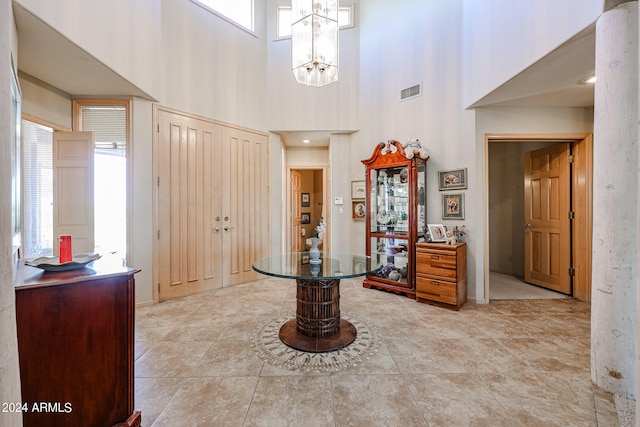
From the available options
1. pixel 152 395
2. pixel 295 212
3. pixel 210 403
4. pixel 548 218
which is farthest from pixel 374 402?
pixel 295 212

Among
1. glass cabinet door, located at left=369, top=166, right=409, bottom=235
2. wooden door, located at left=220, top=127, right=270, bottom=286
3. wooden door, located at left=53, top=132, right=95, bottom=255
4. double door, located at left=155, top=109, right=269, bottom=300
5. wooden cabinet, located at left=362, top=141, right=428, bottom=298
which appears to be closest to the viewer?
wooden door, located at left=53, top=132, right=95, bottom=255

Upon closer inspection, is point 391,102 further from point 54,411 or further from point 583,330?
point 54,411

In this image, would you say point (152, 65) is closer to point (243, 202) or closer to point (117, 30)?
point (117, 30)

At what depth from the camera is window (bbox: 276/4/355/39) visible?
4609 millimetres

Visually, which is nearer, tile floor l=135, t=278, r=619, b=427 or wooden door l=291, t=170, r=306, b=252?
tile floor l=135, t=278, r=619, b=427

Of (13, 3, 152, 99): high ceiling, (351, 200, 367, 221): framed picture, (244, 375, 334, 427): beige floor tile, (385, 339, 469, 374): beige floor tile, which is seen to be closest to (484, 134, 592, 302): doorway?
(385, 339, 469, 374): beige floor tile

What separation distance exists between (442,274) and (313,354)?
1.87m

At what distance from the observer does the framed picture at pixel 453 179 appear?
3489 millimetres

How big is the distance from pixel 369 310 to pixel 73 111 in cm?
422

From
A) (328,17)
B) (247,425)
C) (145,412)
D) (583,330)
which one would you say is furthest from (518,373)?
(328,17)

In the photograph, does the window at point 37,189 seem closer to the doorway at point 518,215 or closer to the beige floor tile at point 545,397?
the beige floor tile at point 545,397

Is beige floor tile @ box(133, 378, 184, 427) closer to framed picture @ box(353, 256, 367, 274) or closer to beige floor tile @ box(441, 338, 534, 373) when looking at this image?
framed picture @ box(353, 256, 367, 274)

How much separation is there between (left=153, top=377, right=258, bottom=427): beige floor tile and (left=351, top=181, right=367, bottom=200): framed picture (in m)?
3.24

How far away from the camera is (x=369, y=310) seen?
3.16 metres
